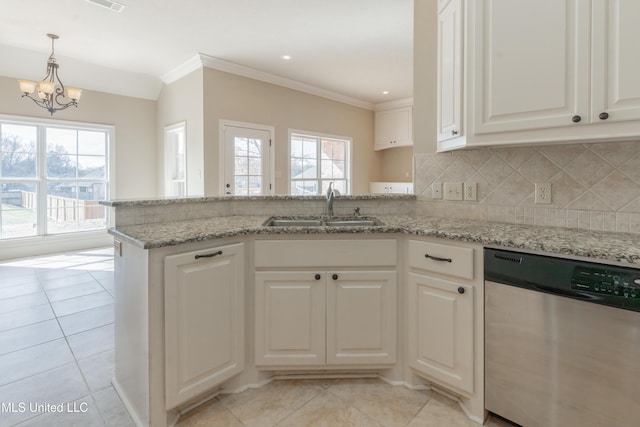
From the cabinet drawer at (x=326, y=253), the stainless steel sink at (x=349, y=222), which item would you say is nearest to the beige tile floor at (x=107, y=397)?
the cabinet drawer at (x=326, y=253)

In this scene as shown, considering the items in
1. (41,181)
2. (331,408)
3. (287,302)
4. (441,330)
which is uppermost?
(41,181)

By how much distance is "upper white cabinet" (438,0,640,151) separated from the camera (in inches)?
50.1

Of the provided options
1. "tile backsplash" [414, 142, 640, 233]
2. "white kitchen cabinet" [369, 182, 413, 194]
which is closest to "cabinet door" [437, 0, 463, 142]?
"tile backsplash" [414, 142, 640, 233]

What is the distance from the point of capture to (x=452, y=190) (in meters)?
2.10

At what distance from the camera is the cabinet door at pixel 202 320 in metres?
1.44

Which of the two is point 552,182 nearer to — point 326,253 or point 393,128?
point 326,253

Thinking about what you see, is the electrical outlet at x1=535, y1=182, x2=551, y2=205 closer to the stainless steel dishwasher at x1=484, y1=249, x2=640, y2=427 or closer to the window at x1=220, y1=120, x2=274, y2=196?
the stainless steel dishwasher at x1=484, y1=249, x2=640, y2=427

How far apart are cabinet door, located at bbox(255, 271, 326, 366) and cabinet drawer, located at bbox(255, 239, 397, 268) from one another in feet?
0.23

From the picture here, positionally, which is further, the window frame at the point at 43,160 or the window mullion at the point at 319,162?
the window mullion at the point at 319,162

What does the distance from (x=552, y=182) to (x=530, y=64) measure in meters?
0.64

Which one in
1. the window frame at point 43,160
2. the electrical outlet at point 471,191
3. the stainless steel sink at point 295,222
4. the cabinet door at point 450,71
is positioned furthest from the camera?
the window frame at point 43,160

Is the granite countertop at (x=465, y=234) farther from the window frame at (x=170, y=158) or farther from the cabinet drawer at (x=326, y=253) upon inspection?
the window frame at (x=170, y=158)


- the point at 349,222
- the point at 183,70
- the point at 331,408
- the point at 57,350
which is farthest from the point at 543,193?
the point at 183,70

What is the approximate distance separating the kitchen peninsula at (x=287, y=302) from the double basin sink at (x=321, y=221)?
22 cm
